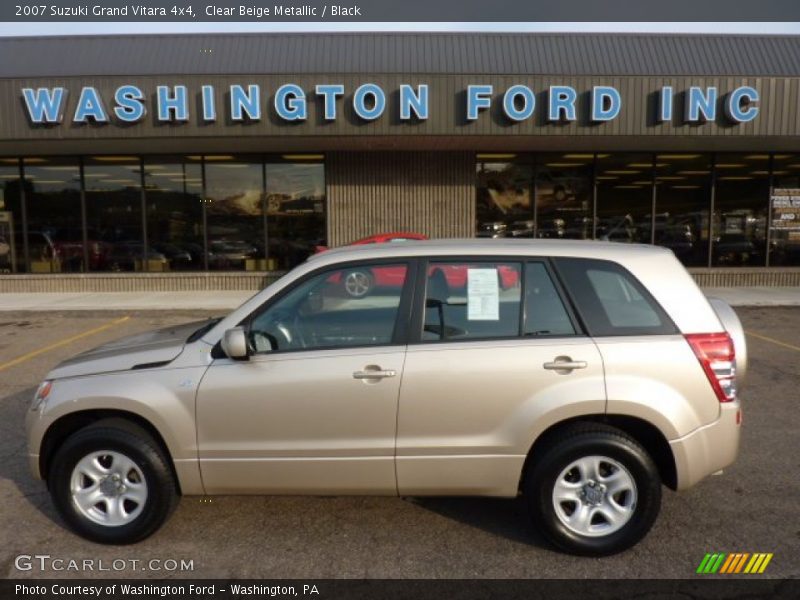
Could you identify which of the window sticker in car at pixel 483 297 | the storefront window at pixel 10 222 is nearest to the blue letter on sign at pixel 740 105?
the window sticker in car at pixel 483 297

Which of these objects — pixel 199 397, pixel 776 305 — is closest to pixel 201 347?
pixel 199 397

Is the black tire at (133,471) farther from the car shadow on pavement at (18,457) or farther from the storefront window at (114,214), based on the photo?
the storefront window at (114,214)

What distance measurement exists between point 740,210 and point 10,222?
59.2ft

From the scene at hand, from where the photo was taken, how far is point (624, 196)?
1544 centimetres

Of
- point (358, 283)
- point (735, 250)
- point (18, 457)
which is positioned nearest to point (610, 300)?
point (358, 283)

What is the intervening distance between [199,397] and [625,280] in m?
2.38

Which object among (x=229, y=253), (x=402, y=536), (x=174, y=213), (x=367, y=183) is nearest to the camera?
(x=402, y=536)

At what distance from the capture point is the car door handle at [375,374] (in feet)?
10.8

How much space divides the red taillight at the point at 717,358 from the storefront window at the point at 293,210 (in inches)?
492

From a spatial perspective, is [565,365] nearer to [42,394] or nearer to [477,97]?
[42,394]

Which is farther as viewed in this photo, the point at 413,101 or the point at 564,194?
the point at 564,194

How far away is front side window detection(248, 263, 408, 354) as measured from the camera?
3465 mm

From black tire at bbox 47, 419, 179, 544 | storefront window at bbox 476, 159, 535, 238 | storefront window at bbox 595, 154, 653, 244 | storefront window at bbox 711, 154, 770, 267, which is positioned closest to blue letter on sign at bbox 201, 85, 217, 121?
storefront window at bbox 476, 159, 535, 238

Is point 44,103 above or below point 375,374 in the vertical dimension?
above
